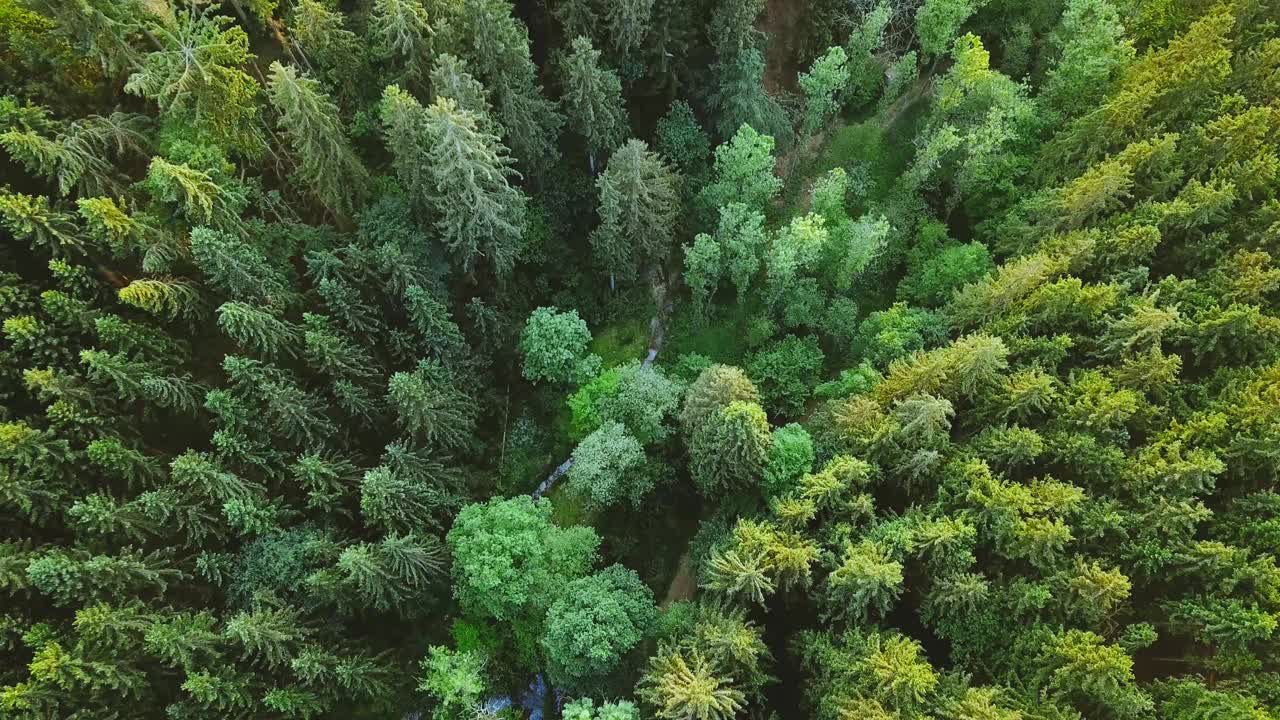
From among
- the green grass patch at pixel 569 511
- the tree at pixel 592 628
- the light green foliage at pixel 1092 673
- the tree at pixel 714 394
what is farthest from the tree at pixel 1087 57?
the tree at pixel 592 628

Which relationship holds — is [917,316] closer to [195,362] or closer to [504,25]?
[504,25]

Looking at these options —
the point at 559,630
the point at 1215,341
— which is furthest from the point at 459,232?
the point at 1215,341

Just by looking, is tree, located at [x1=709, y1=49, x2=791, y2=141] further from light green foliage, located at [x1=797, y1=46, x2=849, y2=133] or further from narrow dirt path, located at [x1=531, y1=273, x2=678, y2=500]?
narrow dirt path, located at [x1=531, y1=273, x2=678, y2=500]

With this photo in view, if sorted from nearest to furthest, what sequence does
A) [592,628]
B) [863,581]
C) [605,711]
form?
[605,711]
[863,581]
[592,628]

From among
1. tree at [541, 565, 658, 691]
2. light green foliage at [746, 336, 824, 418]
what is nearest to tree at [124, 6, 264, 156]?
tree at [541, 565, 658, 691]

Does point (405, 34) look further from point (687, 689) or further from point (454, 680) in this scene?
point (687, 689)

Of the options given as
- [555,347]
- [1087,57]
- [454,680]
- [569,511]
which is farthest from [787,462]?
[1087,57]
